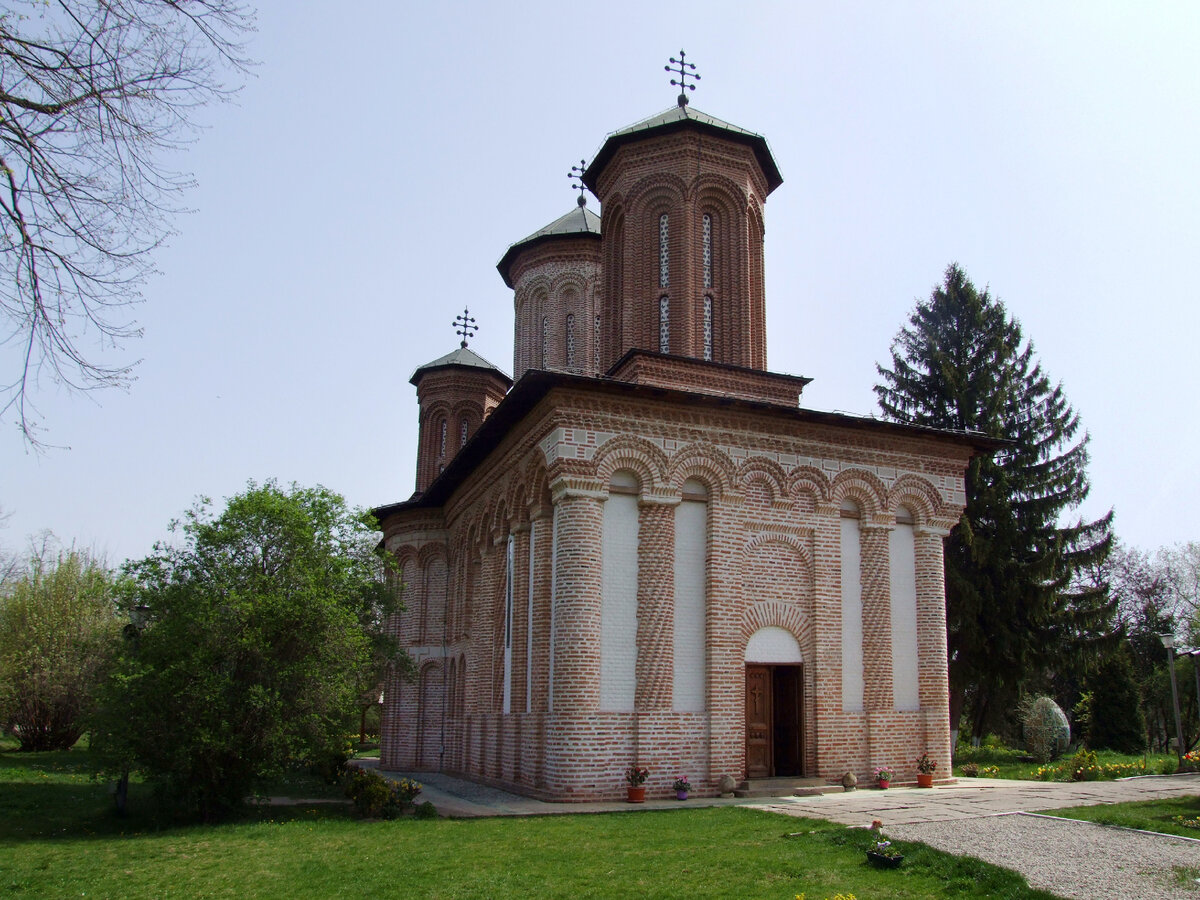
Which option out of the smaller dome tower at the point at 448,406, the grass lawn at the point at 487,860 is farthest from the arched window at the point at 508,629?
the smaller dome tower at the point at 448,406

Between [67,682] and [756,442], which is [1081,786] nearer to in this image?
[756,442]

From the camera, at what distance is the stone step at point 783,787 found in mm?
12547

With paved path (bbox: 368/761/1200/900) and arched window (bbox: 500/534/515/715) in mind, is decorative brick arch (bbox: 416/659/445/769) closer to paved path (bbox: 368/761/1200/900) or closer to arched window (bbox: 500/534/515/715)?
paved path (bbox: 368/761/1200/900)

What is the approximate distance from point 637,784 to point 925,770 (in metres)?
4.92

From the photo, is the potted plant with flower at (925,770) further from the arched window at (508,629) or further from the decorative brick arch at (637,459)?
the arched window at (508,629)

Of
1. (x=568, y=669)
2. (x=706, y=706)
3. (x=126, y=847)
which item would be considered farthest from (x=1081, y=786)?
(x=126, y=847)

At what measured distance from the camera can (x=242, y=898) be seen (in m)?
7.36

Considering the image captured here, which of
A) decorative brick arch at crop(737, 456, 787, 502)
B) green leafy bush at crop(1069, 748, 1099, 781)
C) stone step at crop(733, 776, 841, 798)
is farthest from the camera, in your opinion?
green leafy bush at crop(1069, 748, 1099, 781)

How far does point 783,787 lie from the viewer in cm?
1280

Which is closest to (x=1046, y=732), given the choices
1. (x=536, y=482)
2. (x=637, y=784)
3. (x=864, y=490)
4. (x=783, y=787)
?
(x=864, y=490)

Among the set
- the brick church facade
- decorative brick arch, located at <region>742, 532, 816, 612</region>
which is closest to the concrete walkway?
the brick church facade

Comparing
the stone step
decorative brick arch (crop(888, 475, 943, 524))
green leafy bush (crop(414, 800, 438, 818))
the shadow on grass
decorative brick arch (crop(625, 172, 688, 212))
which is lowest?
the shadow on grass

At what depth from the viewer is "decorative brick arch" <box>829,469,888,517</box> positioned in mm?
14727

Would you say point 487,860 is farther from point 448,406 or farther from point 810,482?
point 448,406
